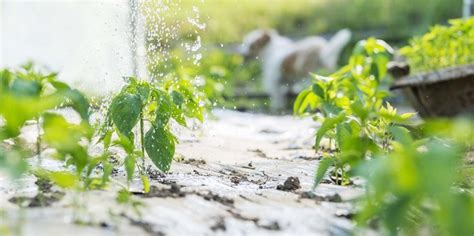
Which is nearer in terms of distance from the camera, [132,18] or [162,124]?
[162,124]

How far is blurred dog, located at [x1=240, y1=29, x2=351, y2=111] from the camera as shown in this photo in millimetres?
9478

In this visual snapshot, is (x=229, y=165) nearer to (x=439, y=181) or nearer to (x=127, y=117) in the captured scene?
(x=127, y=117)

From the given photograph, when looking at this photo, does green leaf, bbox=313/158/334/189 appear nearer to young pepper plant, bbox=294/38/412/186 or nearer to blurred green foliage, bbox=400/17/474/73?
young pepper plant, bbox=294/38/412/186

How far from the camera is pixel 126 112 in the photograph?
2.49m

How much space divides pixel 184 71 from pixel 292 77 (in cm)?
498

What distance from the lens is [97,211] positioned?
1795 mm

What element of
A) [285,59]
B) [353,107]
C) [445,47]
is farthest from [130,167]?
[285,59]

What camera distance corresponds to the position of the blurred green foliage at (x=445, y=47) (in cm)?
505

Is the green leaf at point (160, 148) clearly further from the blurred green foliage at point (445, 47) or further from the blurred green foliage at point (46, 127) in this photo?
the blurred green foliage at point (445, 47)

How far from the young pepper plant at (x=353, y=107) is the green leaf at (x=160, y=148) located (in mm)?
488

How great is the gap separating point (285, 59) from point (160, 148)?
724cm

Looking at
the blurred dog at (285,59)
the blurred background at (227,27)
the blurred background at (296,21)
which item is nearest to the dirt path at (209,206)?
the blurred background at (227,27)

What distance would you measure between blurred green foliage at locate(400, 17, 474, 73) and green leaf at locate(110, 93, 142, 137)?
9.99 feet

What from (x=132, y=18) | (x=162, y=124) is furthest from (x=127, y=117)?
(x=132, y=18)
